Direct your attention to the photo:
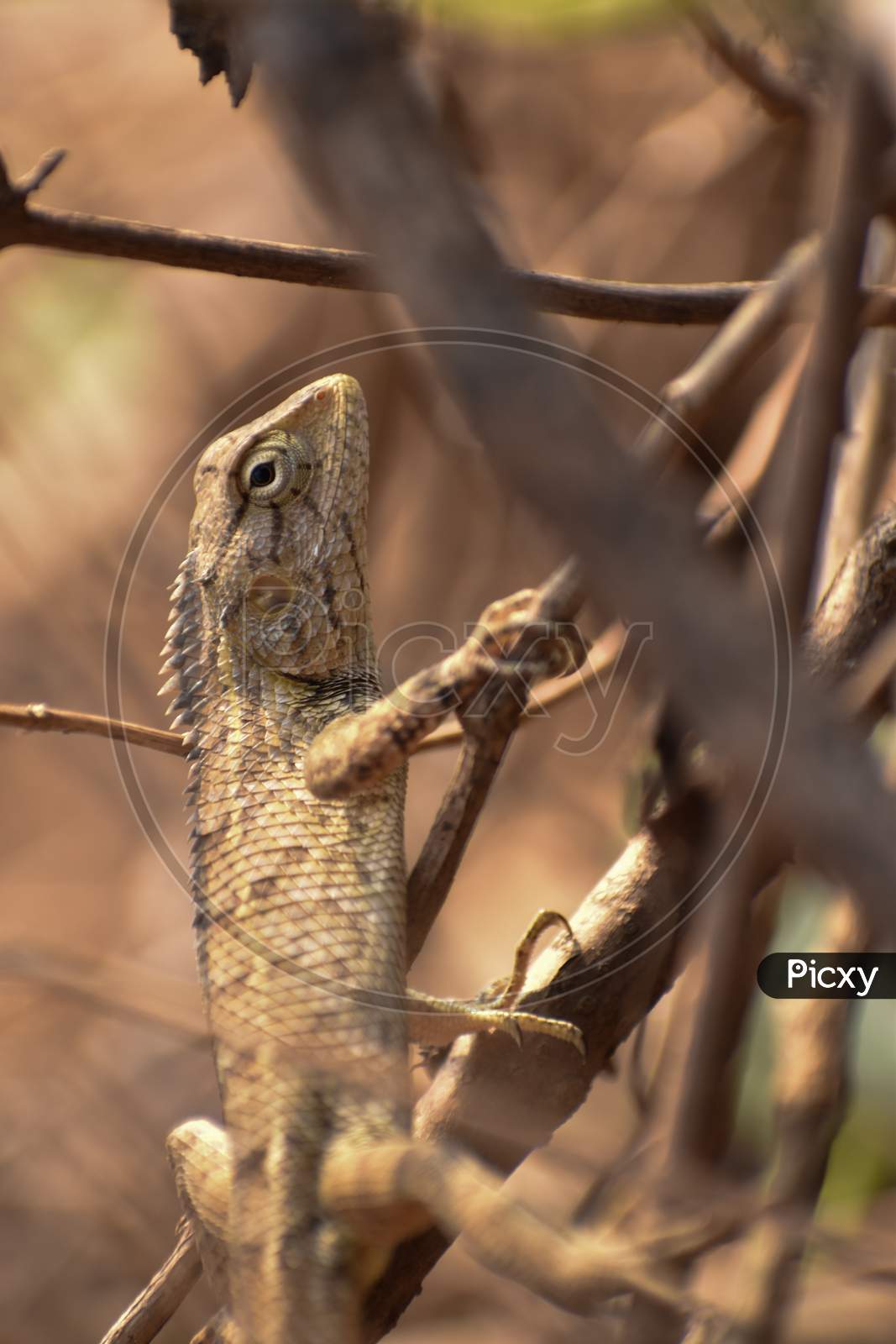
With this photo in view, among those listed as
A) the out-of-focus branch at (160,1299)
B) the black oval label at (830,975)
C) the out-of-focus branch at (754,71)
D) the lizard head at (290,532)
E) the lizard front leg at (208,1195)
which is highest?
the out-of-focus branch at (754,71)

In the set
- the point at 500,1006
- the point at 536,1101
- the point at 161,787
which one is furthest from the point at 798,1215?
the point at 161,787

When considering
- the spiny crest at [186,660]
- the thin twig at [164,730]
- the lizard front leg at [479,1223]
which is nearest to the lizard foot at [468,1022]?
the lizard front leg at [479,1223]

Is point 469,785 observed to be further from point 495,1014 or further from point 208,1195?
point 208,1195

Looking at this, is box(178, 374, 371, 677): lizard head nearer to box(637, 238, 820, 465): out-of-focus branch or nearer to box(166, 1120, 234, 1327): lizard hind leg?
box(637, 238, 820, 465): out-of-focus branch

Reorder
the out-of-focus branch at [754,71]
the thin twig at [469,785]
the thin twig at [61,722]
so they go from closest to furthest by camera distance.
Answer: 1. the thin twig at [469,785]
2. the thin twig at [61,722]
3. the out-of-focus branch at [754,71]

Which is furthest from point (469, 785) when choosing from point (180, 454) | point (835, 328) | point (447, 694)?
point (180, 454)

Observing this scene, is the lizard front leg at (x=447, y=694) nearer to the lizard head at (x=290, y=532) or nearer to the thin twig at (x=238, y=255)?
the lizard head at (x=290, y=532)
